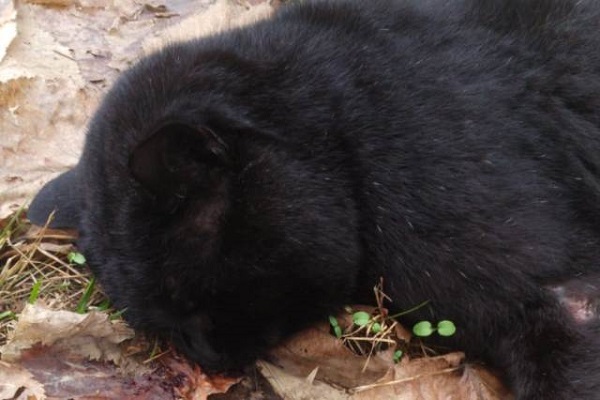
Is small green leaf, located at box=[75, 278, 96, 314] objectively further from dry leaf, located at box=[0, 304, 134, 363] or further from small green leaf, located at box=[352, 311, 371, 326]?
small green leaf, located at box=[352, 311, 371, 326]

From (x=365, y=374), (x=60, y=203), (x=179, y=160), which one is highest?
(x=179, y=160)

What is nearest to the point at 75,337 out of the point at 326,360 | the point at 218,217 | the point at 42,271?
the point at 42,271

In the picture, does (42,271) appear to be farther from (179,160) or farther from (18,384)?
(179,160)

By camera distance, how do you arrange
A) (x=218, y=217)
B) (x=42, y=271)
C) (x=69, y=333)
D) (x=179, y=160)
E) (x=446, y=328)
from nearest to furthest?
(x=179, y=160) < (x=218, y=217) < (x=446, y=328) < (x=69, y=333) < (x=42, y=271)

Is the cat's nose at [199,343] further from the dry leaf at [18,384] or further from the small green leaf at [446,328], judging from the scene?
the small green leaf at [446,328]

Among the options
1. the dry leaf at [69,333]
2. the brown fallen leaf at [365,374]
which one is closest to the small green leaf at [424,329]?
the brown fallen leaf at [365,374]

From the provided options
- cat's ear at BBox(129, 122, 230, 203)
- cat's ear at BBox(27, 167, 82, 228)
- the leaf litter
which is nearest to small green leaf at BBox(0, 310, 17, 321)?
the leaf litter
